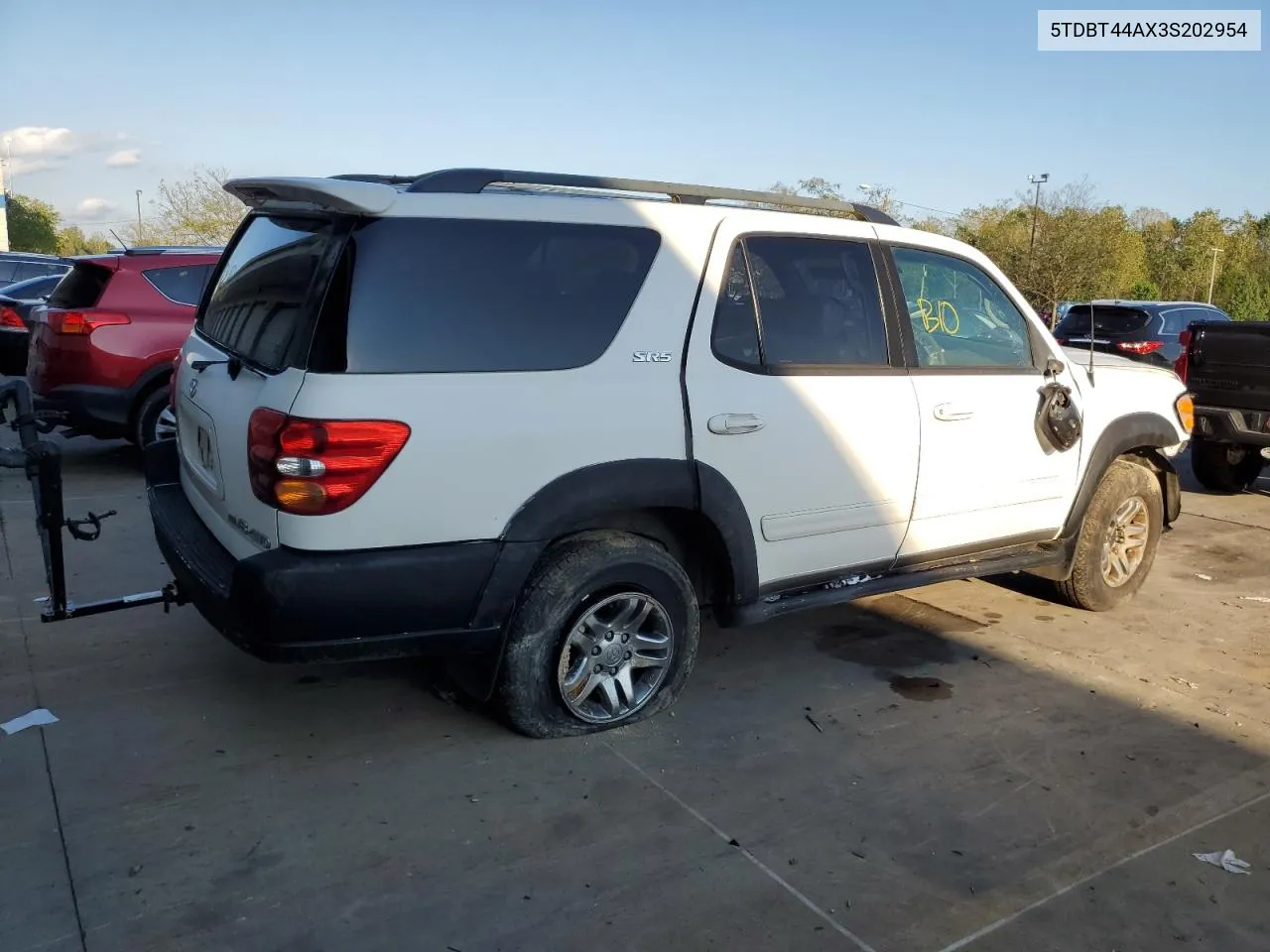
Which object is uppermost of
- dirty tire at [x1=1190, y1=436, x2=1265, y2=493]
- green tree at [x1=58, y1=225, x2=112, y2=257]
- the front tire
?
green tree at [x1=58, y1=225, x2=112, y2=257]

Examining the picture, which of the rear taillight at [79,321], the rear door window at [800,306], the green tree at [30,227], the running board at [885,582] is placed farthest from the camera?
the green tree at [30,227]

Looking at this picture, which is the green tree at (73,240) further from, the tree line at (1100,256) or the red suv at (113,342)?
the red suv at (113,342)

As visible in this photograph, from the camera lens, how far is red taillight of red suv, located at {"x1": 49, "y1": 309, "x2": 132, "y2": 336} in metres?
7.75

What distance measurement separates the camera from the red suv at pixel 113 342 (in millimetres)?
7766

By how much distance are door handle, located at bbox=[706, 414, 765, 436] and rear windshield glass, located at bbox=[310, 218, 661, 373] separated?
50 centimetres

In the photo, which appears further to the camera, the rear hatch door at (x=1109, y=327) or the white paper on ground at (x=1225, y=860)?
the rear hatch door at (x=1109, y=327)

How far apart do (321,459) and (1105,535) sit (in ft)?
13.2

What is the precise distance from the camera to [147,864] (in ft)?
10.0

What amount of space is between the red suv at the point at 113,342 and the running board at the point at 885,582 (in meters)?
5.18

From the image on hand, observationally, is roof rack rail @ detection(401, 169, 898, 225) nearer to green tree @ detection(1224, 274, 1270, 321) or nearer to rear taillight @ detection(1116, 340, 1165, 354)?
rear taillight @ detection(1116, 340, 1165, 354)

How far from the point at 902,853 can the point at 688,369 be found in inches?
68.2

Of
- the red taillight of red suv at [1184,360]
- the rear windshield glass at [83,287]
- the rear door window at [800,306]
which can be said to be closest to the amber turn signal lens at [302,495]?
the rear door window at [800,306]

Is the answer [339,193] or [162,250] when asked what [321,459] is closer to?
[339,193]

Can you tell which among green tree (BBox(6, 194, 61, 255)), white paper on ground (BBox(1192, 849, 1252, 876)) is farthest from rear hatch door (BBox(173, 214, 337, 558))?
green tree (BBox(6, 194, 61, 255))
